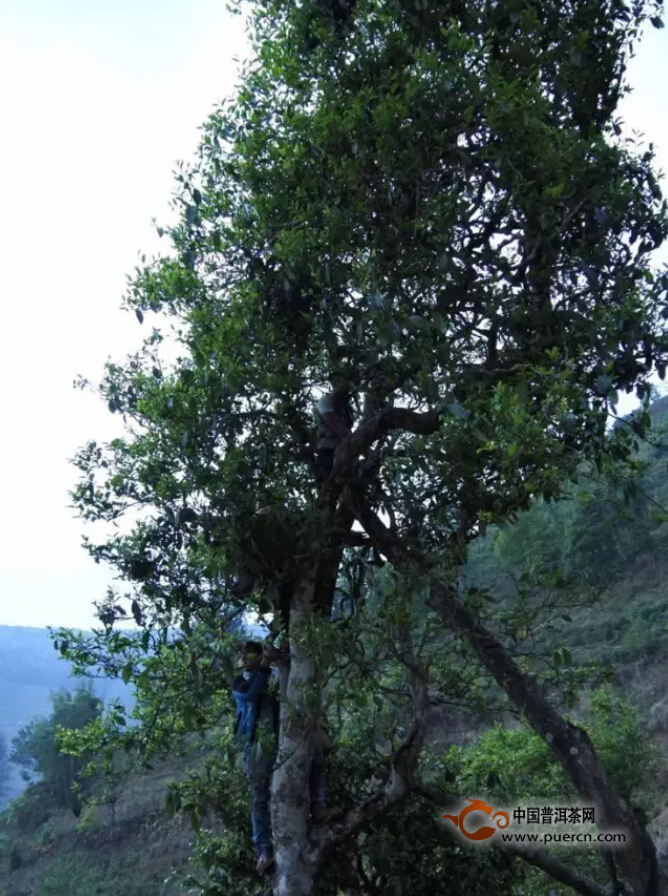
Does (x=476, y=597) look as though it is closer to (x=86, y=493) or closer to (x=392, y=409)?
(x=392, y=409)

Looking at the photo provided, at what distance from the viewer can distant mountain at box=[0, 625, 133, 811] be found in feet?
364

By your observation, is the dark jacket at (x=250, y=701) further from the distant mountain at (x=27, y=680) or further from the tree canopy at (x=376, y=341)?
the distant mountain at (x=27, y=680)

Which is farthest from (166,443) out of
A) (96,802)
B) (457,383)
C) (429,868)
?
(429,868)

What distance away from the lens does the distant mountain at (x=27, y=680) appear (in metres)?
111

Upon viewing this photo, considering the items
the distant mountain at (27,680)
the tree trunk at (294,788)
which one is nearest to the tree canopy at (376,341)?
the tree trunk at (294,788)

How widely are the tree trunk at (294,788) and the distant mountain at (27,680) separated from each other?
96.9m

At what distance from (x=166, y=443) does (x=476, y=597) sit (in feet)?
7.90

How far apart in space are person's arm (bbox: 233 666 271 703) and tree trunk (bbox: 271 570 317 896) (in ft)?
1.12

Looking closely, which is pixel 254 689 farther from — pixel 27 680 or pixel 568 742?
pixel 27 680

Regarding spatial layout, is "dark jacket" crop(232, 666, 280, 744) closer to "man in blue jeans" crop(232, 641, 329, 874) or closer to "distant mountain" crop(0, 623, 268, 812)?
"man in blue jeans" crop(232, 641, 329, 874)

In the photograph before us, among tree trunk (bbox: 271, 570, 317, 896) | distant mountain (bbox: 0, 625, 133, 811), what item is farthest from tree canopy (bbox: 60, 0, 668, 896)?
distant mountain (bbox: 0, 625, 133, 811)

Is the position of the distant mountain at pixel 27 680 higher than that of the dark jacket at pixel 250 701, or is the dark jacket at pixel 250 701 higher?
the distant mountain at pixel 27 680

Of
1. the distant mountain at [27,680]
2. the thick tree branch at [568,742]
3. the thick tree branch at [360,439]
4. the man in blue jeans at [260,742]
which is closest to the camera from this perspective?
the thick tree branch at [568,742]

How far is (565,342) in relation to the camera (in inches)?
208
